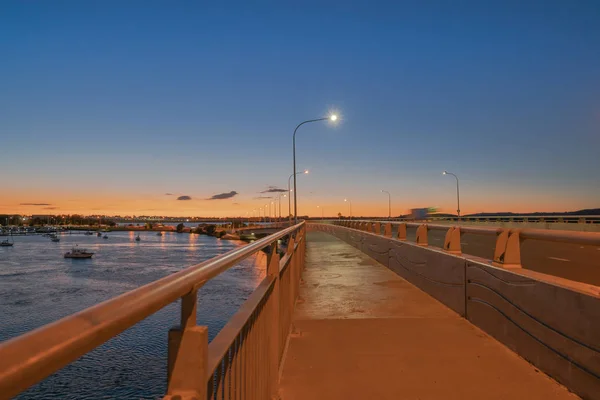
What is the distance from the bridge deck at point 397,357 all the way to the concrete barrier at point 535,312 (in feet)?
0.57

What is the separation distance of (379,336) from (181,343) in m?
5.52

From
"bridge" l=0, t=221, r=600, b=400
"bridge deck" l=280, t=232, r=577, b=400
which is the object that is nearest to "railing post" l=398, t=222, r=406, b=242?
"bridge" l=0, t=221, r=600, b=400

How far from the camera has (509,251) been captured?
21.1ft

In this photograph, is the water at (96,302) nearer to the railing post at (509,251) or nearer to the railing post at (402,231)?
the railing post at (402,231)

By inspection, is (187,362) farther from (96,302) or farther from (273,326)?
(96,302)

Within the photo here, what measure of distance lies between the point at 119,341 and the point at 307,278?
19.5 meters

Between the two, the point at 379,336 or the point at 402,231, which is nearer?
the point at 379,336

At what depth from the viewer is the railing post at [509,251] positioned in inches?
253

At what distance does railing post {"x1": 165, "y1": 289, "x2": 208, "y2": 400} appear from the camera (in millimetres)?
1732

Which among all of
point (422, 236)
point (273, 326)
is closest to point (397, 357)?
point (273, 326)

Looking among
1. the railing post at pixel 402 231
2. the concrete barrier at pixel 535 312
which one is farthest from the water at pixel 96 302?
the concrete barrier at pixel 535 312

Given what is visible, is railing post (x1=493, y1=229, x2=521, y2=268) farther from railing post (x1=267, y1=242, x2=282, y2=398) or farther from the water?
the water

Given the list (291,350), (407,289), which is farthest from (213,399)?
(407,289)

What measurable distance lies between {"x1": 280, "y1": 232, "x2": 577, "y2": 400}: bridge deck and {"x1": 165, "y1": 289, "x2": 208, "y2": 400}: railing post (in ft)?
10.7
